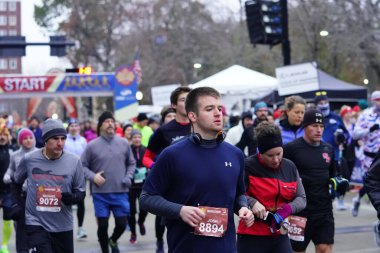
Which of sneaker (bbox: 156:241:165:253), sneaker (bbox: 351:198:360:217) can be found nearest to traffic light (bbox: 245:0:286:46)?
sneaker (bbox: 351:198:360:217)

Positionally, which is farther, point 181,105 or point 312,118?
point 181,105

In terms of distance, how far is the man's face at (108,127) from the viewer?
1065cm

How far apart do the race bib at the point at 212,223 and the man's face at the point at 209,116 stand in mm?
490

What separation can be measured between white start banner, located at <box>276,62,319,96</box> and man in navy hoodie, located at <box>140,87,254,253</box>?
1306cm

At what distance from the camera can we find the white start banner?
18.1 meters

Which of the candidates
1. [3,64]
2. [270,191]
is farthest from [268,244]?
[3,64]

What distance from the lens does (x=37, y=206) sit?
25.2 feet

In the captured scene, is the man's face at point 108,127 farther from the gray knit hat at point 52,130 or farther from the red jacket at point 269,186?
the red jacket at point 269,186

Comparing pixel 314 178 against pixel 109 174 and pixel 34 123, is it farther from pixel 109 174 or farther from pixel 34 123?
pixel 34 123

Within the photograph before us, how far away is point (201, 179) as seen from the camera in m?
5.12

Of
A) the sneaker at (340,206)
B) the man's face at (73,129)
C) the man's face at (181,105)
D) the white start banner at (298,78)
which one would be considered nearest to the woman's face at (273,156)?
the man's face at (181,105)

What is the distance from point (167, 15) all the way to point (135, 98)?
27.8 meters

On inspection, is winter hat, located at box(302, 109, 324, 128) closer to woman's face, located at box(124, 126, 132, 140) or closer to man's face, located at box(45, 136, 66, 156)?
man's face, located at box(45, 136, 66, 156)

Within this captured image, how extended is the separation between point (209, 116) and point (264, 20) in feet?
51.4
